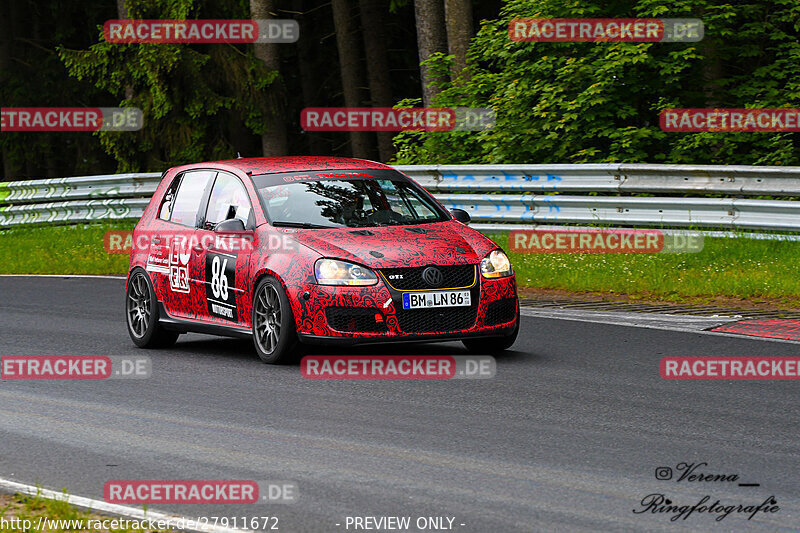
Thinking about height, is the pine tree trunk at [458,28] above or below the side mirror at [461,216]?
above

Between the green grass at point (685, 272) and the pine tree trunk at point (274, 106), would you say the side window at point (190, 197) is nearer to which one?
the green grass at point (685, 272)

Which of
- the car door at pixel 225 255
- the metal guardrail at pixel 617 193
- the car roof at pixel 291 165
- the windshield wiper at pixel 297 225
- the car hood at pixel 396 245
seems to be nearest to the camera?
the car hood at pixel 396 245

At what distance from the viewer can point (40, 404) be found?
9.30 metres

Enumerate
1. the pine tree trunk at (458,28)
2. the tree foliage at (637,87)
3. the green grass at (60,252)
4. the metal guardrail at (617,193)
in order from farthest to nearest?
the pine tree trunk at (458,28)
the green grass at (60,252)
the tree foliage at (637,87)
the metal guardrail at (617,193)

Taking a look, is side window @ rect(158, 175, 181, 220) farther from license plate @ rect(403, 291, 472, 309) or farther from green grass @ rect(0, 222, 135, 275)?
green grass @ rect(0, 222, 135, 275)

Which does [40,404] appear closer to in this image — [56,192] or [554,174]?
[554,174]

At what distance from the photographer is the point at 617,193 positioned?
18.6 metres

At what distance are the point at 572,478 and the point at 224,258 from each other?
509 cm

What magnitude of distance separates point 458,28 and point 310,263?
15376 millimetres

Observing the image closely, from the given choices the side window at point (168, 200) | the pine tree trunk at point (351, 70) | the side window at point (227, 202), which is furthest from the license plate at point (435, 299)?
the pine tree trunk at point (351, 70)

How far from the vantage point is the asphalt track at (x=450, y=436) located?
6246mm

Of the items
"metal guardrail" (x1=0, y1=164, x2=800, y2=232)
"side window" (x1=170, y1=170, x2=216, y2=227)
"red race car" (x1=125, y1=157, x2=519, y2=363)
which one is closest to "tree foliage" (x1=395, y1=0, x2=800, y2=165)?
"metal guardrail" (x1=0, y1=164, x2=800, y2=232)

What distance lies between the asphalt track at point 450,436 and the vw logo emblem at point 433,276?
0.82 m

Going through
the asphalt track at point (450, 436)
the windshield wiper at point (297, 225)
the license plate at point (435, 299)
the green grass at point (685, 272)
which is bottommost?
the asphalt track at point (450, 436)
